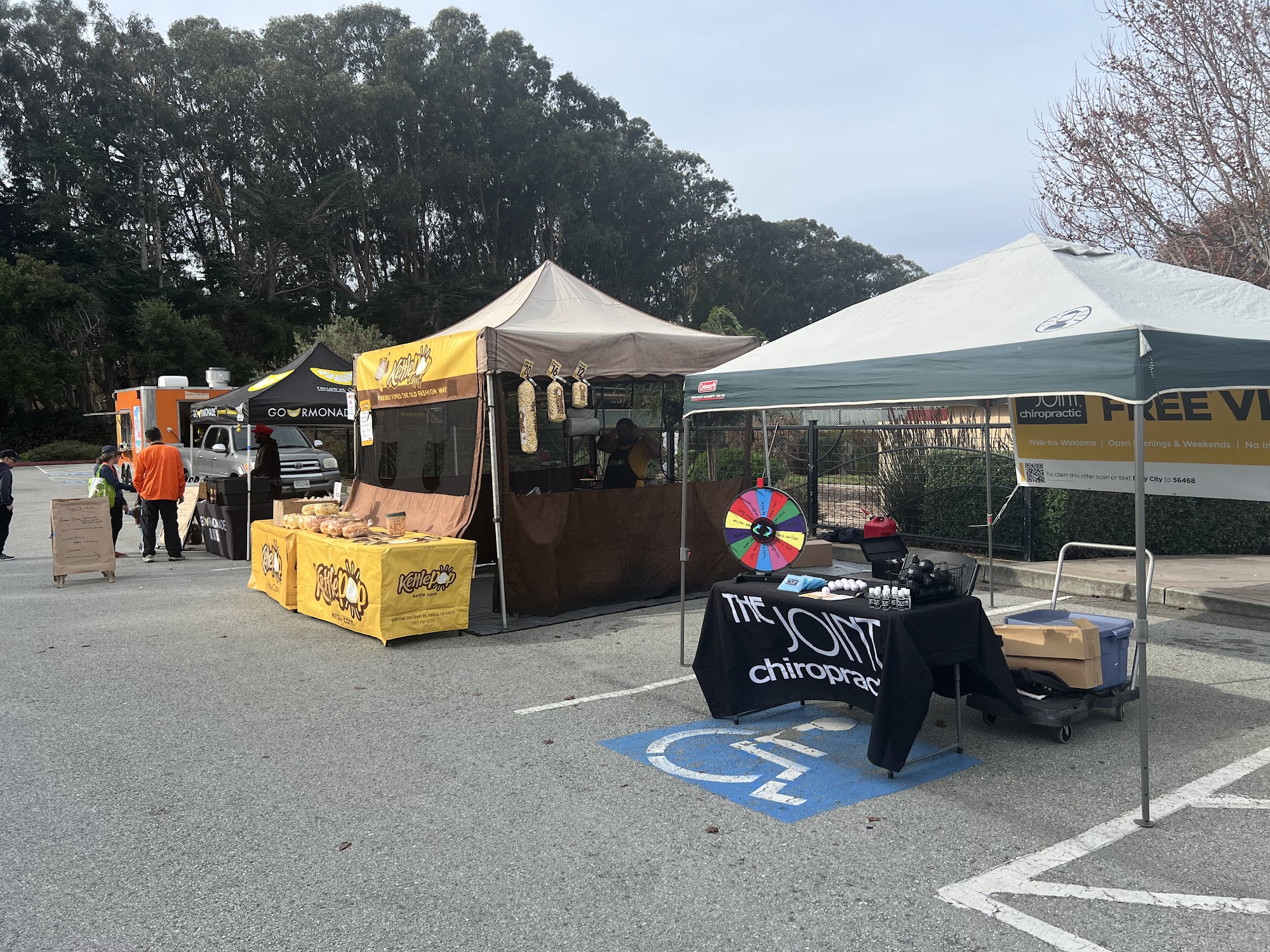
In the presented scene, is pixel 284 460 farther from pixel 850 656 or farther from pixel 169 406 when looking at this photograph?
pixel 850 656

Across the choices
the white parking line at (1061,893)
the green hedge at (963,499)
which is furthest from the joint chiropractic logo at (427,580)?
the green hedge at (963,499)

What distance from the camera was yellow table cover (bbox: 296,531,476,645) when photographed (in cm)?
762

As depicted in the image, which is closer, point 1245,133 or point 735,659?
point 735,659

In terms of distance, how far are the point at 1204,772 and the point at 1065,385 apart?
2.06 meters

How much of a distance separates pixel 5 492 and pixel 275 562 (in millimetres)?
5702

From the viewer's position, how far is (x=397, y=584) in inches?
302

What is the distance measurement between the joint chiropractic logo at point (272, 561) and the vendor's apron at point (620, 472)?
3.50 m

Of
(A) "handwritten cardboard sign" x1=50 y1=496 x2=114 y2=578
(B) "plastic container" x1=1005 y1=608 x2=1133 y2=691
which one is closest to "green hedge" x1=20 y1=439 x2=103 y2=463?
(A) "handwritten cardboard sign" x1=50 y1=496 x2=114 y2=578

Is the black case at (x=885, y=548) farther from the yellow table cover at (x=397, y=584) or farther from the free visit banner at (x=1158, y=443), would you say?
the yellow table cover at (x=397, y=584)

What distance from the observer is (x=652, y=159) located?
194ft

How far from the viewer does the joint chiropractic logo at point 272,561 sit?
957 centimetres

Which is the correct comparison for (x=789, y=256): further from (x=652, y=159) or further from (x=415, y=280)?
(x=415, y=280)

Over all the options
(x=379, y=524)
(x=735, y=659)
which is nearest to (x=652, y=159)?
(x=379, y=524)

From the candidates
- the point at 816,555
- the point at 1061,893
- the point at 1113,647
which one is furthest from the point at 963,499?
the point at 1061,893
